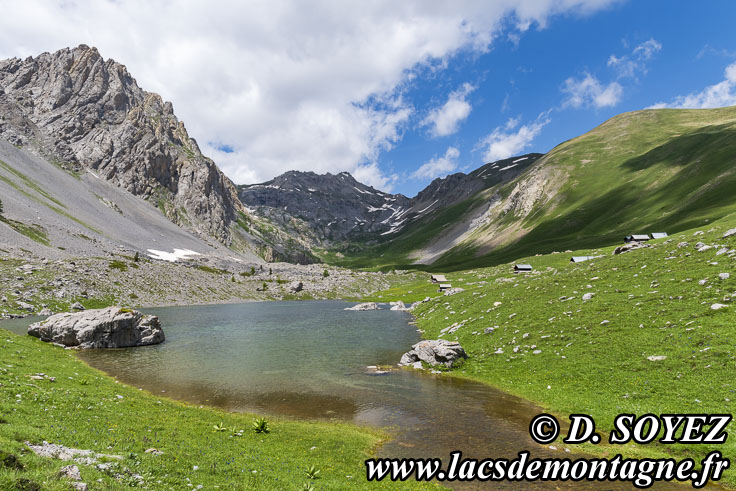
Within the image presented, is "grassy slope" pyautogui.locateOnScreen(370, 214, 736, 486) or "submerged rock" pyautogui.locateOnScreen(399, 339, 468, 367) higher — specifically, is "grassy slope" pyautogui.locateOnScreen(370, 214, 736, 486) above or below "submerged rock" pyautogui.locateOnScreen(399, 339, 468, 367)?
above

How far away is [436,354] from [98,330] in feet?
167

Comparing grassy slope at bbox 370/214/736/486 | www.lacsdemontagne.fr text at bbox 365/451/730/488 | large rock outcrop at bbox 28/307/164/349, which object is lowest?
large rock outcrop at bbox 28/307/164/349

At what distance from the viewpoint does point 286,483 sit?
14.1 metres

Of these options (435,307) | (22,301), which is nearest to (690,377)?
(435,307)

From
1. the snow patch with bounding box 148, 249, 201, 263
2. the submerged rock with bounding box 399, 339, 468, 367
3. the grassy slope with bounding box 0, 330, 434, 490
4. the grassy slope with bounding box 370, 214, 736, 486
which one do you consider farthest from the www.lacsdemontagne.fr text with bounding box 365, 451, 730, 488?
the snow patch with bounding box 148, 249, 201, 263

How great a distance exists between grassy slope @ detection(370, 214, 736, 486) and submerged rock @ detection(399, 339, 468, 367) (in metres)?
1.39

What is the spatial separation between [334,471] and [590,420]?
16074 mm

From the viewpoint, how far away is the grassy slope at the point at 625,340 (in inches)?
814

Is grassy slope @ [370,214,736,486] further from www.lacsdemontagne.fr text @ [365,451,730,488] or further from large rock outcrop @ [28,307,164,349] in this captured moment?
large rock outcrop @ [28,307,164,349]

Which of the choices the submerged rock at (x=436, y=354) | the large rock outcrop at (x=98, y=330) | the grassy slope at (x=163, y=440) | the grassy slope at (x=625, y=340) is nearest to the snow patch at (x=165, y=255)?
the large rock outcrop at (x=98, y=330)

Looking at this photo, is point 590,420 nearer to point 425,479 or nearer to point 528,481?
point 528,481

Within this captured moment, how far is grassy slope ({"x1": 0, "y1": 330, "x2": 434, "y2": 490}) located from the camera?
40.0ft

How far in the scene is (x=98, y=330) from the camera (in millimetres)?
50438

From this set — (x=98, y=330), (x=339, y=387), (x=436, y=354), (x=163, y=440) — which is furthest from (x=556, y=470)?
(x=98, y=330)
